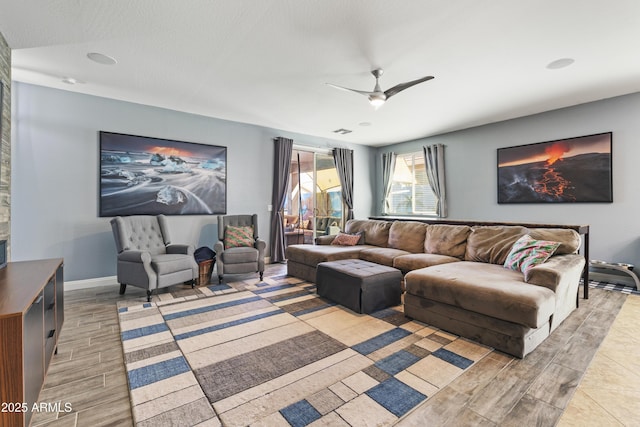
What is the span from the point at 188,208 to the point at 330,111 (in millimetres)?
2886

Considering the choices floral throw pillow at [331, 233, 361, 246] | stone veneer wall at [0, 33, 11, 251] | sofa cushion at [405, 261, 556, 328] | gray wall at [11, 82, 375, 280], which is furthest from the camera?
floral throw pillow at [331, 233, 361, 246]

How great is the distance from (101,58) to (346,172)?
5030 mm

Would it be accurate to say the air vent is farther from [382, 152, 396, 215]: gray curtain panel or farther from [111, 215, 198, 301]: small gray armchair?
[111, 215, 198, 301]: small gray armchair

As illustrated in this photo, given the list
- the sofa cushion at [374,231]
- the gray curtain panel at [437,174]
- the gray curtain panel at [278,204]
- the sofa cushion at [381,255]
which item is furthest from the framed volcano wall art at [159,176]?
the gray curtain panel at [437,174]

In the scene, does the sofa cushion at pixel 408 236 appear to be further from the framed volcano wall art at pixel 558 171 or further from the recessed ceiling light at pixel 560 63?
the recessed ceiling light at pixel 560 63

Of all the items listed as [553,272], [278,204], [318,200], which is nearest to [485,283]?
[553,272]

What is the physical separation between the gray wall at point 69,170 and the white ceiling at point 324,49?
297 mm

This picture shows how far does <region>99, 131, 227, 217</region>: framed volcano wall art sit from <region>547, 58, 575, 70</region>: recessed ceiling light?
4.81 meters

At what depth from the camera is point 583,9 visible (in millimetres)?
2359

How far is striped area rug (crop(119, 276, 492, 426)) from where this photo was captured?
64.9 inches

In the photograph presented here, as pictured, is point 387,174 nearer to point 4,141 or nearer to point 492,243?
point 492,243

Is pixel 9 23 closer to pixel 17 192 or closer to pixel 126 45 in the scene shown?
pixel 126 45

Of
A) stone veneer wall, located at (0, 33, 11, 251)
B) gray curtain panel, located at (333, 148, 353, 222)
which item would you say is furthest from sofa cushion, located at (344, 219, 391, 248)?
stone veneer wall, located at (0, 33, 11, 251)

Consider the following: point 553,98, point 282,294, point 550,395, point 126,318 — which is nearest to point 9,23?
point 126,318
